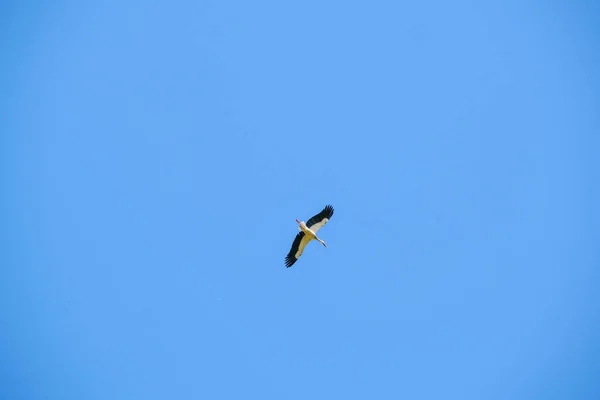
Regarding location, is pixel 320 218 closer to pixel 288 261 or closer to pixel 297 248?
pixel 297 248

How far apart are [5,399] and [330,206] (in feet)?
99.6

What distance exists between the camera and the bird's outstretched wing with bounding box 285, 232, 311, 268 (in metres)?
23.4

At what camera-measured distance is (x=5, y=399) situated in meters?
37.6

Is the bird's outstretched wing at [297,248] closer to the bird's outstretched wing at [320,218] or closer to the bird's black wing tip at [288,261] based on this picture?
the bird's black wing tip at [288,261]

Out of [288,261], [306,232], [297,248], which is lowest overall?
[288,261]

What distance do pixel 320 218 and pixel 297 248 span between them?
207cm

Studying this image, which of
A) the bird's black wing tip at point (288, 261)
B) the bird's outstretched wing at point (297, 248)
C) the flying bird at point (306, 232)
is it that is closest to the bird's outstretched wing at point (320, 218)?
the flying bird at point (306, 232)

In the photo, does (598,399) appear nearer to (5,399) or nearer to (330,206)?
(330,206)

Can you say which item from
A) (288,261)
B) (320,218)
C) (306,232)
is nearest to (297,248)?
(288,261)

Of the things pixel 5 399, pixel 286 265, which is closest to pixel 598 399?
Answer: pixel 286 265

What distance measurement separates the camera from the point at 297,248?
78.1ft

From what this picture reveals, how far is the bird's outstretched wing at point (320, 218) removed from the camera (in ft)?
73.6

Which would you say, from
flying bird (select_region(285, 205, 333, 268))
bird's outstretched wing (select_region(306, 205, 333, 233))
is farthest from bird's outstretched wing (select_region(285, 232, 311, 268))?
bird's outstretched wing (select_region(306, 205, 333, 233))

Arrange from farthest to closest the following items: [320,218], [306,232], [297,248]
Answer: [297,248] < [306,232] < [320,218]
